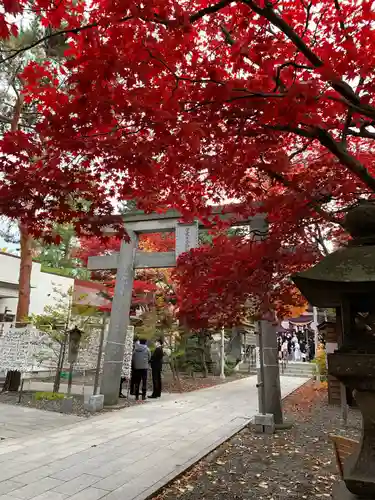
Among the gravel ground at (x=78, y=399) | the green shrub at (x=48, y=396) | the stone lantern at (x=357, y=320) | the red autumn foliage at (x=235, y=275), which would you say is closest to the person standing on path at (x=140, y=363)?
the gravel ground at (x=78, y=399)

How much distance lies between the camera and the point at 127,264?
37.1 feet

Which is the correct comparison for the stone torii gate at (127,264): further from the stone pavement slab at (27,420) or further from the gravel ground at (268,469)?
the gravel ground at (268,469)

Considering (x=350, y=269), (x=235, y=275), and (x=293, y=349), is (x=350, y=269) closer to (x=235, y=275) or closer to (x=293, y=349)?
(x=235, y=275)

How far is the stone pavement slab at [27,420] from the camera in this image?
23.4ft

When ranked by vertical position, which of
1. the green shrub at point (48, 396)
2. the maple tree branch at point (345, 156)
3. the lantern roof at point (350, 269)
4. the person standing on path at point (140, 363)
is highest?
the maple tree branch at point (345, 156)

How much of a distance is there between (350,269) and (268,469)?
390 centimetres

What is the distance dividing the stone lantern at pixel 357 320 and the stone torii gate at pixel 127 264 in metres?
7.14

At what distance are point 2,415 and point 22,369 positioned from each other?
2187 millimetres

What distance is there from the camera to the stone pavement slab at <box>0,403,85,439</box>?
7.14m

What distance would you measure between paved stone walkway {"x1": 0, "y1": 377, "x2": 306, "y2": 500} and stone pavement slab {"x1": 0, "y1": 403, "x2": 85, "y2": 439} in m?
0.39

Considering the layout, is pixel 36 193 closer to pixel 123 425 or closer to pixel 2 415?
pixel 123 425

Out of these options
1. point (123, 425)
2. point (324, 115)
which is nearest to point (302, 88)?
point (324, 115)

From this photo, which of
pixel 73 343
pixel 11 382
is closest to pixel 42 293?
pixel 11 382

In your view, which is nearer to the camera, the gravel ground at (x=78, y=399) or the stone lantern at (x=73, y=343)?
the gravel ground at (x=78, y=399)
